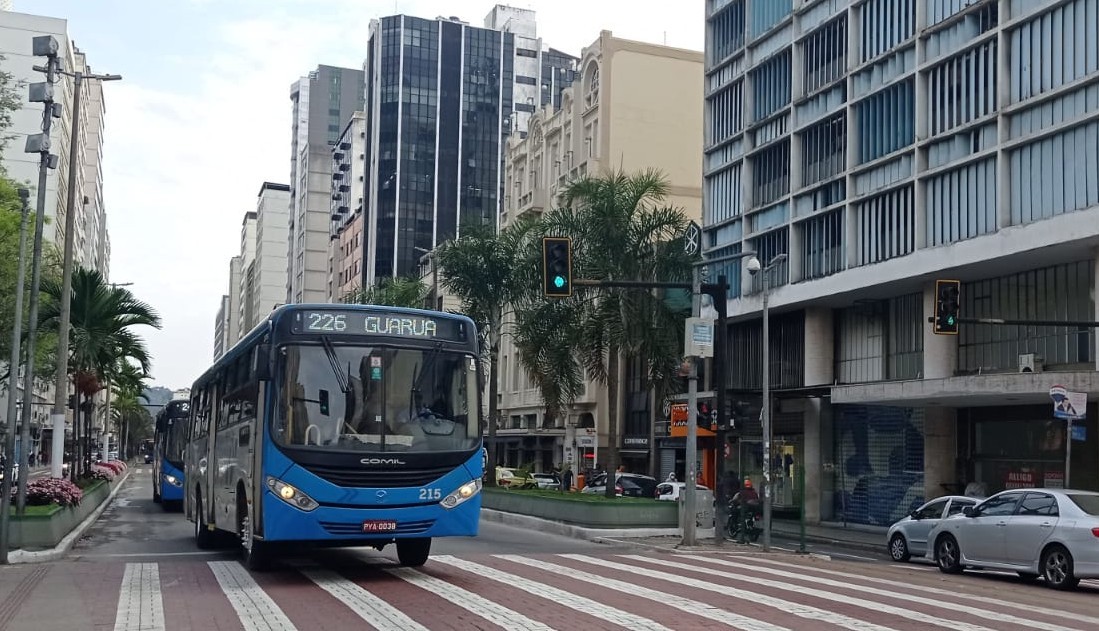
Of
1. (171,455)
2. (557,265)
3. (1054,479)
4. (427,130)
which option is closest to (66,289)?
(171,455)

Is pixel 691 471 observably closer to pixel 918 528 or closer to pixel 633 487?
pixel 918 528

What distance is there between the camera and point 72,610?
495 inches

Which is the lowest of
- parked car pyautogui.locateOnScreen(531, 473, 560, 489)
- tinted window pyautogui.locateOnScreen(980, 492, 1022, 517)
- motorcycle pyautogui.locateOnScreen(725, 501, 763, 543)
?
parked car pyautogui.locateOnScreen(531, 473, 560, 489)

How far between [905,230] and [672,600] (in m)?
25.2

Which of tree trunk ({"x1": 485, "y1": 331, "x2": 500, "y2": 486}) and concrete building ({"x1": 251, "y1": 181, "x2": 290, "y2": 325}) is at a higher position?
concrete building ({"x1": 251, "y1": 181, "x2": 290, "y2": 325})

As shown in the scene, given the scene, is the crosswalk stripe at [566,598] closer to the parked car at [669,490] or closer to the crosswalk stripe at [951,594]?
the crosswalk stripe at [951,594]

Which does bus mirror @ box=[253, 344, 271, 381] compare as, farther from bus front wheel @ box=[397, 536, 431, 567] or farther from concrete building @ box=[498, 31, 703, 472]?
concrete building @ box=[498, 31, 703, 472]

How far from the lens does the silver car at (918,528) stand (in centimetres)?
2452

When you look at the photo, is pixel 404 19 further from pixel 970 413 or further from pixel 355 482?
pixel 355 482

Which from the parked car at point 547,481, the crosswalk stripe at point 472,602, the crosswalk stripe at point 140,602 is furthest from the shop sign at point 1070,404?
the parked car at point 547,481

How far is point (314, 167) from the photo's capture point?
502 feet

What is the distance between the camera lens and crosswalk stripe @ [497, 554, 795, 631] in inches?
440

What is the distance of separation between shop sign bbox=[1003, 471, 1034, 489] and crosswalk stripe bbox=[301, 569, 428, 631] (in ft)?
76.2

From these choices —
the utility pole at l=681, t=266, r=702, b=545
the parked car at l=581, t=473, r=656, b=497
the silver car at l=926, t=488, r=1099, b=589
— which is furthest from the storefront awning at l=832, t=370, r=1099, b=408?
the utility pole at l=681, t=266, r=702, b=545
